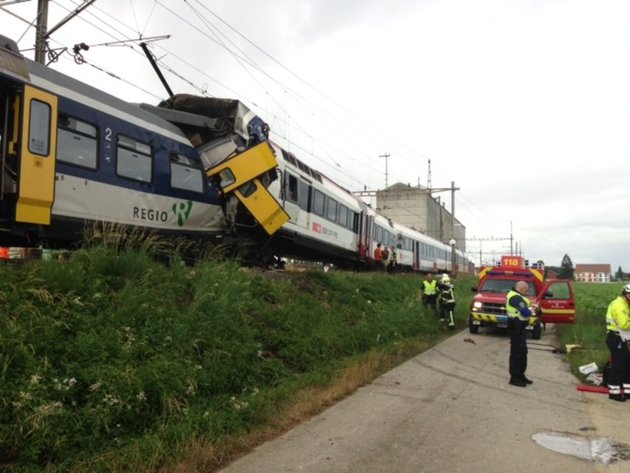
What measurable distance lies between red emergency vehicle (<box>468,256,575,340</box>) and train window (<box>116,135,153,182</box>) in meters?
10.3

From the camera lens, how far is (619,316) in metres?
8.34

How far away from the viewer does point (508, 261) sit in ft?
90.7

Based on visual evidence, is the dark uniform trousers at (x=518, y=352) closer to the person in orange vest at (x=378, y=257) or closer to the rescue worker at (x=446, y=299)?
the rescue worker at (x=446, y=299)

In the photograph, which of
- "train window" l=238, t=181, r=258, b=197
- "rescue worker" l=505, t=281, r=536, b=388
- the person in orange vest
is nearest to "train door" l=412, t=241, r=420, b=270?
the person in orange vest

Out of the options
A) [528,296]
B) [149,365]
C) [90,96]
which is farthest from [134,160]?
[528,296]

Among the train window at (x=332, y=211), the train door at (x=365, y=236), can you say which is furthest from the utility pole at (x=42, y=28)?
the train door at (x=365, y=236)

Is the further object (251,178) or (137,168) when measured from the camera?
(251,178)

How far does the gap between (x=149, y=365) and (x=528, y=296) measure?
1369cm

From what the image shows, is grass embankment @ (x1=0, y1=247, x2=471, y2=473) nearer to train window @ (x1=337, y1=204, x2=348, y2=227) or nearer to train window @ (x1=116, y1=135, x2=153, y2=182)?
train window @ (x1=116, y1=135, x2=153, y2=182)

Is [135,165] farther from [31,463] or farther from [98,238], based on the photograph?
[31,463]

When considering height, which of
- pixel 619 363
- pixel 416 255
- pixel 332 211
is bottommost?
pixel 619 363

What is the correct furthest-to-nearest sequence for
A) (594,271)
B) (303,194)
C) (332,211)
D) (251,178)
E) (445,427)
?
(594,271), (332,211), (303,194), (251,178), (445,427)

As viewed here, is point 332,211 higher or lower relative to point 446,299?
higher

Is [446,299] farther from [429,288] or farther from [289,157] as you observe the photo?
[289,157]
